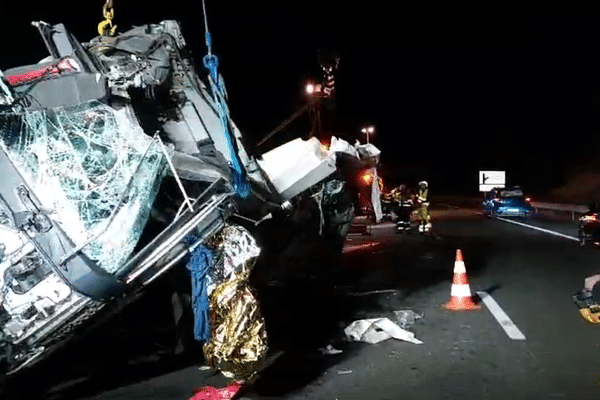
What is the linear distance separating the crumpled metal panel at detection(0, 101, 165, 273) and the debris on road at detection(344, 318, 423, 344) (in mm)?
3454

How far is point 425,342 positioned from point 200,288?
2999 mm

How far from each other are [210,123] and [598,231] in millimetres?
12583

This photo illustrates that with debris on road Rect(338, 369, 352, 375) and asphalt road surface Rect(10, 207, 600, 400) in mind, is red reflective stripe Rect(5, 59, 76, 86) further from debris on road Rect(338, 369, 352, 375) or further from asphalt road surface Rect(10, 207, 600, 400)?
debris on road Rect(338, 369, 352, 375)

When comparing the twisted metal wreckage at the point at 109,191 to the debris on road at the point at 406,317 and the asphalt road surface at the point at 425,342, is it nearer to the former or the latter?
the asphalt road surface at the point at 425,342

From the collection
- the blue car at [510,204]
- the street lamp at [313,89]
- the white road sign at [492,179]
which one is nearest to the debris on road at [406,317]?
the street lamp at [313,89]

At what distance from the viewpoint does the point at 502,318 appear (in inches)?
351

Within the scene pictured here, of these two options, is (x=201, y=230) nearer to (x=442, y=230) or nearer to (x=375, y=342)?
(x=375, y=342)

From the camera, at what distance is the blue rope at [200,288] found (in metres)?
5.80

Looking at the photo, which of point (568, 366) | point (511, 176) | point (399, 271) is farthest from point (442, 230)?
point (511, 176)

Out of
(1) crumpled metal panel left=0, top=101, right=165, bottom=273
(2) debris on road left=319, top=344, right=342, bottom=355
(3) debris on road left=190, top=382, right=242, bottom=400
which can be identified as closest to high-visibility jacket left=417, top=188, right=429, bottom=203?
(2) debris on road left=319, top=344, right=342, bottom=355

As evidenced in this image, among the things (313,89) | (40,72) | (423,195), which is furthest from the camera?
(423,195)

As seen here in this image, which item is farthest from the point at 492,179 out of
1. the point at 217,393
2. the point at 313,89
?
the point at 217,393

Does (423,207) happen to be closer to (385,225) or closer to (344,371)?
(385,225)

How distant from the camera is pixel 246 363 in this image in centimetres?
554
